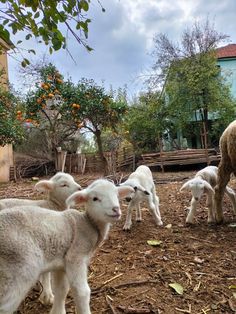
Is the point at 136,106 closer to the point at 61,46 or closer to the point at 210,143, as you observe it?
the point at 210,143

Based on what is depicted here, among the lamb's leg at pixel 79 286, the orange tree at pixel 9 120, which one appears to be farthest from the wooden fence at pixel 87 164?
the lamb's leg at pixel 79 286

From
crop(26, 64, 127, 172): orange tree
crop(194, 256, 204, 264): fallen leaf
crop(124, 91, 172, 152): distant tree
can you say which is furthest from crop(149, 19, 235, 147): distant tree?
crop(194, 256, 204, 264): fallen leaf

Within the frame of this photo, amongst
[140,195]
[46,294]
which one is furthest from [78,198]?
[140,195]

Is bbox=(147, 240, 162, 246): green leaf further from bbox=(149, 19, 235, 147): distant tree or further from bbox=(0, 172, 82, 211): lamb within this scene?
bbox=(149, 19, 235, 147): distant tree

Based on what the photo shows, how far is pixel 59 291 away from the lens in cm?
291

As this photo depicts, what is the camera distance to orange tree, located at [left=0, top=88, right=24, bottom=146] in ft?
43.1

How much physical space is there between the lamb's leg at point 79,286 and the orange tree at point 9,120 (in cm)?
1097

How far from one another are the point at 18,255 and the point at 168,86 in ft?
72.1

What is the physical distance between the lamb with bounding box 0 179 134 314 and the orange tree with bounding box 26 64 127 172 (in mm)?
9136

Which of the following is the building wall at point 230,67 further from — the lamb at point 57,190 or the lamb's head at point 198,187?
A: the lamb at point 57,190

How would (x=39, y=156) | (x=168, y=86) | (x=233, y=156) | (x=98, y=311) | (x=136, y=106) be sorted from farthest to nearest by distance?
1. (x=136, y=106)
2. (x=168, y=86)
3. (x=39, y=156)
4. (x=233, y=156)
5. (x=98, y=311)

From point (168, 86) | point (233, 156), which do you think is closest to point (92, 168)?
point (168, 86)

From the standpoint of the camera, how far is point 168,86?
2303cm

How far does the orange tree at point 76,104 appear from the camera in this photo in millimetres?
12312
